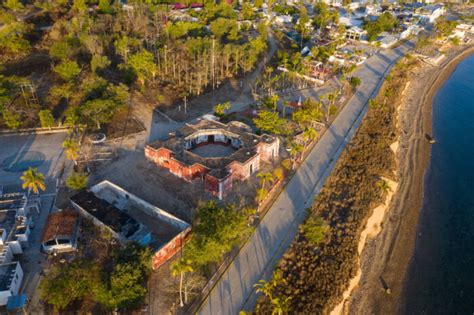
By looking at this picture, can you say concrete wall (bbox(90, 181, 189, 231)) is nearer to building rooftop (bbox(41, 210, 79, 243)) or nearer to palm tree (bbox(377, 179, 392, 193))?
building rooftop (bbox(41, 210, 79, 243))

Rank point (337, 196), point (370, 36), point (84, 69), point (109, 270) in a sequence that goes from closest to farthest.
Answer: point (109, 270) < point (337, 196) < point (84, 69) < point (370, 36)

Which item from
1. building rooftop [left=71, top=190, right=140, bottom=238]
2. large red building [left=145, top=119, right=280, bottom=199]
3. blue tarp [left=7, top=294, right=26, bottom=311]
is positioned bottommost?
blue tarp [left=7, top=294, right=26, bottom=311]

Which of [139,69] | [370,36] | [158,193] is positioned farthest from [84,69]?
[370,36]

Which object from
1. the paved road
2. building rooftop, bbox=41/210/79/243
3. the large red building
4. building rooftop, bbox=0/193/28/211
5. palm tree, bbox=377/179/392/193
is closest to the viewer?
the paved road

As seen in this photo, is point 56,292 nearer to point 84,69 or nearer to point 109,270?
point 109,270

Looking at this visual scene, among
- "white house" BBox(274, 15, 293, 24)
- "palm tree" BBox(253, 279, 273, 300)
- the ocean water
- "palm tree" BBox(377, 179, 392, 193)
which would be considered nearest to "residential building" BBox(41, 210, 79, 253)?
"palm tree" BBox(253, 279, 273, 300)

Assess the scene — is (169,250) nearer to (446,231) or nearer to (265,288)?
(265,288)
